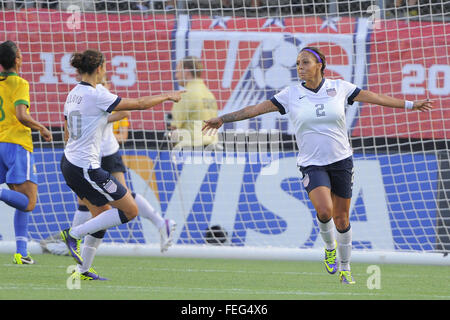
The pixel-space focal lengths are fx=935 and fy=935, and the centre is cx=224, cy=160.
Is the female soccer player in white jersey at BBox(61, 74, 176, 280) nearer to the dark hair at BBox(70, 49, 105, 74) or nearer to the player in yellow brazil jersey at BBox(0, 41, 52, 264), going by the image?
the dark hair at BBox(70, 49, 105, 74)

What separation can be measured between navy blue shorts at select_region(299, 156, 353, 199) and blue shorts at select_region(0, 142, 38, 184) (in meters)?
2.99

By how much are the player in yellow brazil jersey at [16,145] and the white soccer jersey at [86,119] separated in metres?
1.52

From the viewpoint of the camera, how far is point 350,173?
8234 mm

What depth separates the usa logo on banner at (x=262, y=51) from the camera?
39.5 ft

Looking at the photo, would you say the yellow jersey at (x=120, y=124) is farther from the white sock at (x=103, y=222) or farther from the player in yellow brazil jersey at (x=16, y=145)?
the white sock at (x=103, y=222)

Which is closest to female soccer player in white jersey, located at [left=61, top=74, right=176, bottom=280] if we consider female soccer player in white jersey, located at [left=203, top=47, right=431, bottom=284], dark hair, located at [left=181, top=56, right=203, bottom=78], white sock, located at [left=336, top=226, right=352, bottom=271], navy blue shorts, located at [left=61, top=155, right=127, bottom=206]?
navy blue shorts, located at [left=61, top=155, right=127, bottom=206]

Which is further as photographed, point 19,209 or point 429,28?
point 429,28

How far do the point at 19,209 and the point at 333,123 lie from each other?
3418mm

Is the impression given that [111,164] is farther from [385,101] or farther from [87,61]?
[385,101]

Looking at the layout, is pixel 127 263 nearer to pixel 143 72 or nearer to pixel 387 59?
pixel 143 72

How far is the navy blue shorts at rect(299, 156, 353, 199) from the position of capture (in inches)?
317

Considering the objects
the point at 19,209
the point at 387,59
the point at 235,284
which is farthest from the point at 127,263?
the point at 387,59

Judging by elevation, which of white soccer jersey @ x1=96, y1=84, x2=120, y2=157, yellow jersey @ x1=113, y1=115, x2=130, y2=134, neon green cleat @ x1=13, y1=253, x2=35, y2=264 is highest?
yellow jersey @ x1=113, y1=115, x2=130, y2=134

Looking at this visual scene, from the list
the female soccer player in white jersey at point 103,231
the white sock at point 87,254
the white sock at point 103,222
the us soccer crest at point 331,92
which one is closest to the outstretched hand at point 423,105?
the us soccer crest at point 331,92
